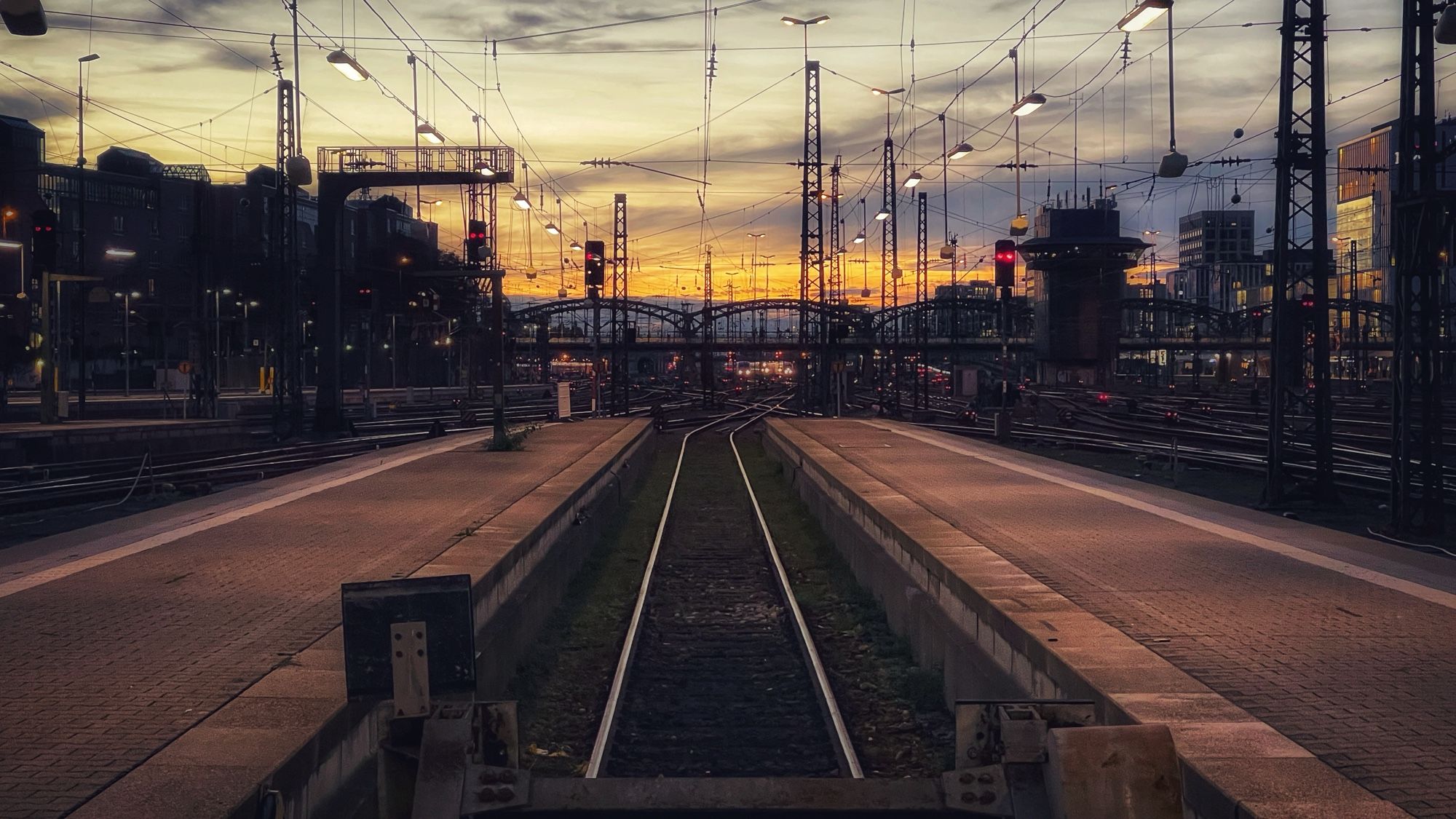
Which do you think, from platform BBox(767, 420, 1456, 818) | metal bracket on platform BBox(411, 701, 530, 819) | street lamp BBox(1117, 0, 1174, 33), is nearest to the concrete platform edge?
metal bracket on platform BBox(411, 701, 530, 819)

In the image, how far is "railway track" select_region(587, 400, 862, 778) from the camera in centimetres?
873

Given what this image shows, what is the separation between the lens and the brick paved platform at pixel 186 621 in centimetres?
569

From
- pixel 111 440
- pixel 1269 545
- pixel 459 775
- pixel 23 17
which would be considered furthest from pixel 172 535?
pixel 111 440

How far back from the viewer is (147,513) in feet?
52.1

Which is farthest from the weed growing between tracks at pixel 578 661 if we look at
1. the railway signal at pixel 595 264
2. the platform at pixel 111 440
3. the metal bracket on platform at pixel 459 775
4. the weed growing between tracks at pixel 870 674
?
the railway signal at pixel 595 264

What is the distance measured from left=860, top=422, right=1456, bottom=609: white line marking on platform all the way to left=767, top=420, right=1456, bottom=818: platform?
5 centimetres

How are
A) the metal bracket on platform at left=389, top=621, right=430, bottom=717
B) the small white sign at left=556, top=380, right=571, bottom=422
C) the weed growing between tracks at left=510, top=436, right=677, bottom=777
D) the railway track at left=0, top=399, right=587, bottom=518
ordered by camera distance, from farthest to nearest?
the small white sign at left=556, top=380, right=571, bottom=422
the railway track at left=0, top=399, right=587, bottom=518
the weed growing between tracks at left=510, top=436, right=677, bottom=777
the metal bracket on platform at left=389, top=621, right=430, bottom=717

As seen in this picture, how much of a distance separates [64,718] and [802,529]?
16.0 m

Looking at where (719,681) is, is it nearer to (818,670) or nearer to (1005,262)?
(818,670)

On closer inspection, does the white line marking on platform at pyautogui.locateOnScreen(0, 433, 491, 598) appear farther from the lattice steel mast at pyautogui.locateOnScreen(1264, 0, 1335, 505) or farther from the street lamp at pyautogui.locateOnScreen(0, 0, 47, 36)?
the lattice steel mast at pyautogui.locateOnScreen(1264, 0, 1335, 505)

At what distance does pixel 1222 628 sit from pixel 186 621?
7565mm

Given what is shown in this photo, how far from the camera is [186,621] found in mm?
9008

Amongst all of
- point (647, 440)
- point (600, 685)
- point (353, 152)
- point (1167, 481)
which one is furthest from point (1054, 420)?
point (600, 685)

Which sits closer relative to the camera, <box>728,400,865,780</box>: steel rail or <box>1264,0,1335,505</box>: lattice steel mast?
<box>728,400,865,780</box>: steel rail
